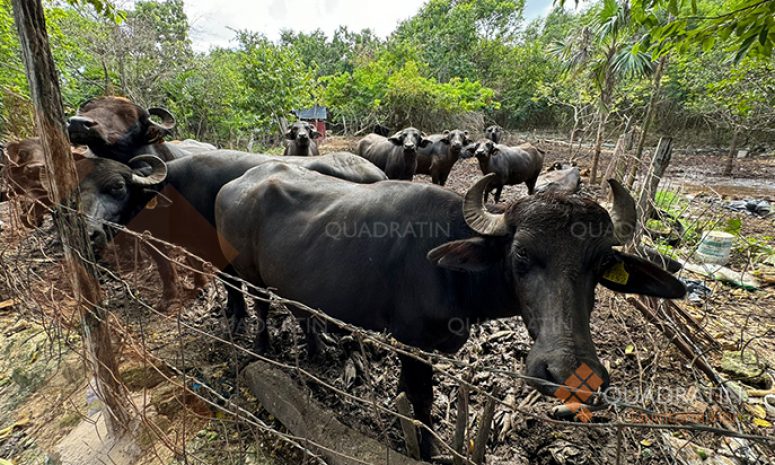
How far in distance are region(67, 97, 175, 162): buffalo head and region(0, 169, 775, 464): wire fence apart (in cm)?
102

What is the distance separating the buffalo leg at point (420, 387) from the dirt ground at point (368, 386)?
235 millimetres

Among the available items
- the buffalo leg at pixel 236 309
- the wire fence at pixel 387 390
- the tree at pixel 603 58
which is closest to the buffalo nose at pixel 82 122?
the wire fence at pixel 387 390

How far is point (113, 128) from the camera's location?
4051 mm

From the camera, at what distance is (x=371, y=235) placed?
2602 millimetres

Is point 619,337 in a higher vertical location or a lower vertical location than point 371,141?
lower

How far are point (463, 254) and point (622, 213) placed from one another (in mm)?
897

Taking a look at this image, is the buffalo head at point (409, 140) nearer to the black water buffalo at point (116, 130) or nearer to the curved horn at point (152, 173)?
the black water buffalo at point (116, 130)

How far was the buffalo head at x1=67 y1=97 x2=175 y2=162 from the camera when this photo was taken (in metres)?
3.72

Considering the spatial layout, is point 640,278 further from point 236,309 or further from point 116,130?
point 116,130

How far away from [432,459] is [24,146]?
18.3ft

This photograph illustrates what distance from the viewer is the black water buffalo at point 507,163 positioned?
966 centimetres

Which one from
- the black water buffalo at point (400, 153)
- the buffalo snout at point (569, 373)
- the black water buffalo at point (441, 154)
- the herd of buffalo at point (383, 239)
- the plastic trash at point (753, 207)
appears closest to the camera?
the buffalo snout at point (569, 373)

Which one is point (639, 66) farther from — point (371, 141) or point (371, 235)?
point (371, 235)

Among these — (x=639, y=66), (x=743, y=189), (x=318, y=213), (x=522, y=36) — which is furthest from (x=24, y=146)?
(x=522, y=36)
